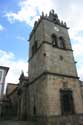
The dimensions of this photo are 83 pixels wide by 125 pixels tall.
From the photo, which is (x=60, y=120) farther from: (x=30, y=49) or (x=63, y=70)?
(x=30, y=49)

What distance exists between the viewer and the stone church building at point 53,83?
44.5 feet

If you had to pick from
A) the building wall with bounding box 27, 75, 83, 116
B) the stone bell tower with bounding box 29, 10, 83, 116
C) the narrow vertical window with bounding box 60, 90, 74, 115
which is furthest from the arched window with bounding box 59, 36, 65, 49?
the narrow vertical window with bounding box 60, 90, 74, 115

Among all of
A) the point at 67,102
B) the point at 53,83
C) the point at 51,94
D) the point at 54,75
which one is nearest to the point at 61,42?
the point at 54,75

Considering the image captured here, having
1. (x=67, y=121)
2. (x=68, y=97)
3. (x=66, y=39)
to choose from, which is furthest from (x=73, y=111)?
(x=66, y=39)

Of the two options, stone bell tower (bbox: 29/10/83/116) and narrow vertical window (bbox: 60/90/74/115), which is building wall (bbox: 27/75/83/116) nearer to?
stone bell tower (bbox: 29/10/83/116)

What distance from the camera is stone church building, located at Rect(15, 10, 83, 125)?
44.5ft

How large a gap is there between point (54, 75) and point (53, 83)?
106cm

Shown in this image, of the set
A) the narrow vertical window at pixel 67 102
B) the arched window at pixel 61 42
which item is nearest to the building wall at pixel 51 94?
the narrow vertical window at pixel 67 102

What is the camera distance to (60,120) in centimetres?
1212

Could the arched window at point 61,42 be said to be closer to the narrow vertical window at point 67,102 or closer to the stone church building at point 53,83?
the stone church building at point 53,83

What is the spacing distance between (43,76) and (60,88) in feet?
7.86

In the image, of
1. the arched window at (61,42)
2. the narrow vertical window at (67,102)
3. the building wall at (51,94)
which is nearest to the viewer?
the building wall at (51,94)

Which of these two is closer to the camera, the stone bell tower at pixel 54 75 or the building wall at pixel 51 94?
the building wall at pixel 51 94

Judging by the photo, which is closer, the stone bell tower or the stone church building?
the stone church building
